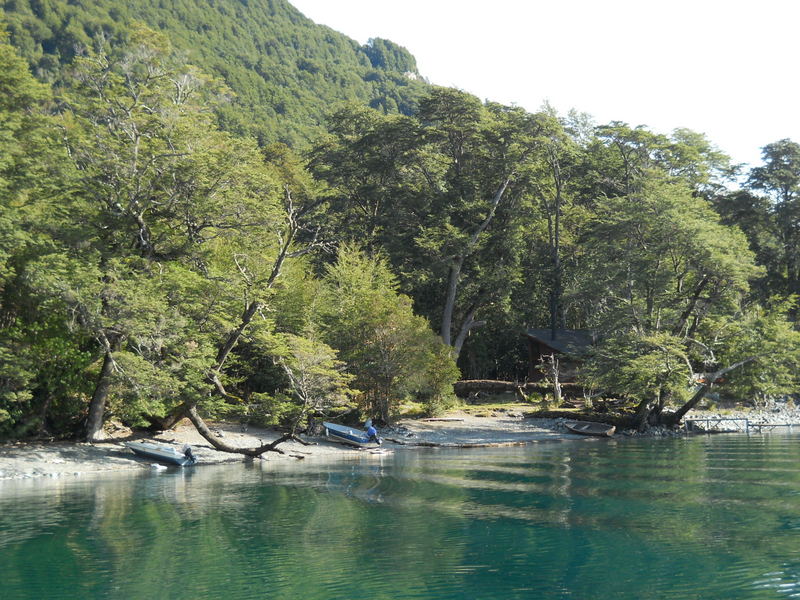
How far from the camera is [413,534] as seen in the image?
14.6 m

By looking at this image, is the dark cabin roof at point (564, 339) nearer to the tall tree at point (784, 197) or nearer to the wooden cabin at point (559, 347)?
the wooden cabin at point (559, 347)

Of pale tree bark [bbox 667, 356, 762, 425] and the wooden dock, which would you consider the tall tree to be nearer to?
the wooden dock

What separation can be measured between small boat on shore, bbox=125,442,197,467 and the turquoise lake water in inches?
76.5

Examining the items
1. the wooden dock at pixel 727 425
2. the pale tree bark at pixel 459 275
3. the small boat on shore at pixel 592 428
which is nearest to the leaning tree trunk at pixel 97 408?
the small boat on shore at pixel 592 428

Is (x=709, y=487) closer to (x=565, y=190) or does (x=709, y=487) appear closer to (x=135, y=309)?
(x=135, y=309)

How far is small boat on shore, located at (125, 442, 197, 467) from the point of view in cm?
2655

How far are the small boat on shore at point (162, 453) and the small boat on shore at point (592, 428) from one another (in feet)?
69.8

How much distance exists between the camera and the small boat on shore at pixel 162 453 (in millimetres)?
26547

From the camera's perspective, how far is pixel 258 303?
93.1ft

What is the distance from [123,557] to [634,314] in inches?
1275

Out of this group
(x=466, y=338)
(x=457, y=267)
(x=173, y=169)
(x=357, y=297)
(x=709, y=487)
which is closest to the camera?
(x=709, y=487)

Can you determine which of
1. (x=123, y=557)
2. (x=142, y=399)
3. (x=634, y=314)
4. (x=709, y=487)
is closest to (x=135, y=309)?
(x=142, y=399)

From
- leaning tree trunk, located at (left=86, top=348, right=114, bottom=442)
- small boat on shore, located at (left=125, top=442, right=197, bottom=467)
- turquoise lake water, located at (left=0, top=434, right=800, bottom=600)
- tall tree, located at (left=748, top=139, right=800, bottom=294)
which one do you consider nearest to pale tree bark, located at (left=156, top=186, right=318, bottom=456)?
small boat on shore, located at (left=125, top=442, right=197, bottom=467)

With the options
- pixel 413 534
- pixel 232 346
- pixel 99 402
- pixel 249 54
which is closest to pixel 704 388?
pixel 232 346
